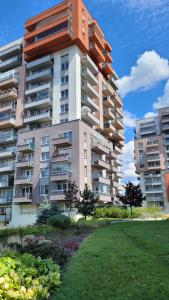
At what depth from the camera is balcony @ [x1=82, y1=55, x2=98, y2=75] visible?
54.6 meters

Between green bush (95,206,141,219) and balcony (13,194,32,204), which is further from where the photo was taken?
balcony (13,194,32,204)

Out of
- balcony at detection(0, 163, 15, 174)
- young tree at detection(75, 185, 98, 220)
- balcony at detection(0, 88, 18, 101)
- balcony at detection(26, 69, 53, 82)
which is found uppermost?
balcony at detection(26, 69, 53, 82)

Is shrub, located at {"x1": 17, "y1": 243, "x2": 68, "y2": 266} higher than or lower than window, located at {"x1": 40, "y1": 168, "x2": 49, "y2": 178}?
lower

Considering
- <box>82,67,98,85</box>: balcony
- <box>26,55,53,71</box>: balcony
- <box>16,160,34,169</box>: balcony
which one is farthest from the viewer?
<box>26,55,53,71</box>: balcony

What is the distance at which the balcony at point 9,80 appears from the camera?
→ 57.7m

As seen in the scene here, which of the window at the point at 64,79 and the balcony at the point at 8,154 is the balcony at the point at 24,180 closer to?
the balcony at the point at 8,154

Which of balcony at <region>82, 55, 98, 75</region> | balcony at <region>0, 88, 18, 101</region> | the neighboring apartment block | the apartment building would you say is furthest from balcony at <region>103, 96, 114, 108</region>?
the apartment building

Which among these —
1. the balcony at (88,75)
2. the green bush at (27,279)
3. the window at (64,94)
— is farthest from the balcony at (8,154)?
the green bush at (27,279)

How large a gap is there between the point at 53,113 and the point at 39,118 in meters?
2.95

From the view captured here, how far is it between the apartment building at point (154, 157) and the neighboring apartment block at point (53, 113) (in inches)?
1236

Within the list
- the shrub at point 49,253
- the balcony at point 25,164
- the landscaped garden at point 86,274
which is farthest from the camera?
the balcony at point 25,164

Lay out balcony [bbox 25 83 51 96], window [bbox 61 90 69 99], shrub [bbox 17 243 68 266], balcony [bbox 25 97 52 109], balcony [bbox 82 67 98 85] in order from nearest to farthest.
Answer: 1. shrub [bbox 17 243 68 266]
2. window [bbox 61 90 69 99]
3. balcony [bbox 25 97 52 109]
4. balcony [bbox 25 83 51 96]
5. balcony [bbox 82 67 98 85]

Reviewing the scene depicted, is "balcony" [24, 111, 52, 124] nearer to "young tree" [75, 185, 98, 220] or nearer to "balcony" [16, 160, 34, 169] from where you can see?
"balcony" [16, 160, 34, 169]

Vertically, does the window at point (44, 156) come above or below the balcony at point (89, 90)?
below
